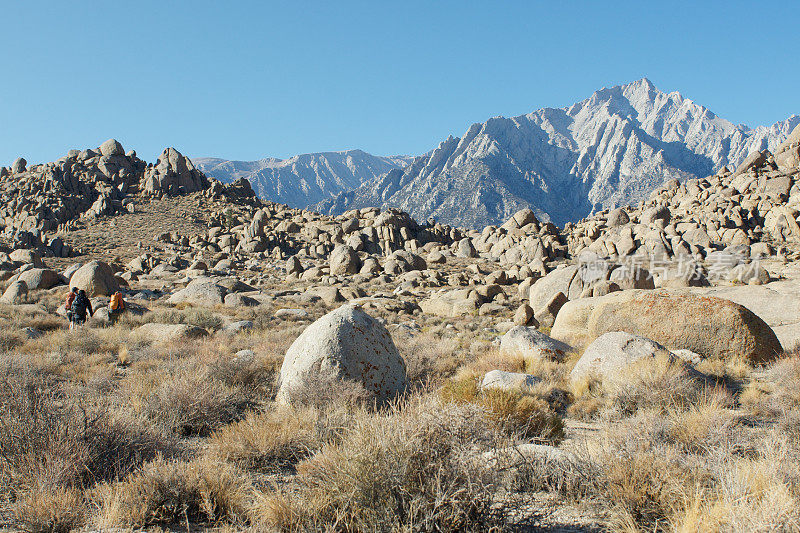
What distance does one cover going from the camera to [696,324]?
878cm

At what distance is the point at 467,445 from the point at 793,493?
221 centimetres

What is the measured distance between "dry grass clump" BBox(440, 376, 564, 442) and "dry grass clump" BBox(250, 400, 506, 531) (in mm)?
1477

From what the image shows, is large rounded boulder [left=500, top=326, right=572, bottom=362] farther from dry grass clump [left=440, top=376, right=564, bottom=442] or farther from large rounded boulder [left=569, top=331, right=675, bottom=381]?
dry grass clump [left=440, top=376, right=564, bottom=442]

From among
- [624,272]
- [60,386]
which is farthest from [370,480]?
[624,272]

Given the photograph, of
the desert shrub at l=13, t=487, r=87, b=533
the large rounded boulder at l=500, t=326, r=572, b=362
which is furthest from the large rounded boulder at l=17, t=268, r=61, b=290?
the desert shrub at l=13, t=487, r=87, b=533

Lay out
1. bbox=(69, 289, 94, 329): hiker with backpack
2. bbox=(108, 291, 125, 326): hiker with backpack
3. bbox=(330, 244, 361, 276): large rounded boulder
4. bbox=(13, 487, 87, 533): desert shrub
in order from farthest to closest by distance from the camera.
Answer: bbox=(330, 244, 361, 276): large rounded boulder < bbox=(108, 291, 125, 326): hiker with backpack < bbox=(69, 289, 94, 329): hiker with backpack < bbox=(13, 487, 87, 533): desert shrub

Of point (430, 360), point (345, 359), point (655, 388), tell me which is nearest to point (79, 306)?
point (430, 360)

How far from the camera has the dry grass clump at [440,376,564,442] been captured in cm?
493

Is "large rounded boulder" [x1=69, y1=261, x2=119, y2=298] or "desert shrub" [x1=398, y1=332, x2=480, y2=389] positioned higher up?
"large rounded boulder" [x1=69, y1=261, x2=119, y2=298]

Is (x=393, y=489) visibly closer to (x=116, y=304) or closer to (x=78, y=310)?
(x=78, y=310)

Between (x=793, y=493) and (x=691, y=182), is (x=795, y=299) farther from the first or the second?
(x=691, y=182)

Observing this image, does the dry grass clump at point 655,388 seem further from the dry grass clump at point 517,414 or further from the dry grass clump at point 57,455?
the dry grass clump at point 57,455

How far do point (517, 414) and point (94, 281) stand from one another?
25.4m

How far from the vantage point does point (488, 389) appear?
579cm
